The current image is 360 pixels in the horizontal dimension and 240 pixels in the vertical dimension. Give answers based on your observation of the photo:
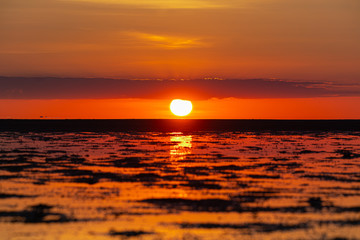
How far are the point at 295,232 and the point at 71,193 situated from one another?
10539 mm

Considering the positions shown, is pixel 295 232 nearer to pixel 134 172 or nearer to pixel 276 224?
pixel 276 224

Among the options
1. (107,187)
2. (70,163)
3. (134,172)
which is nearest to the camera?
(107,187)

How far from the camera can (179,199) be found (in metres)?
22.2

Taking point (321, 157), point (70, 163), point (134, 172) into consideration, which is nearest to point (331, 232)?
point (134, 172)

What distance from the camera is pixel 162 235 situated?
16.5m

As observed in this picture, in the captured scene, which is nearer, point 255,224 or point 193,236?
point 193,236

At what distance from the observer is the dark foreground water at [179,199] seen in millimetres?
17047

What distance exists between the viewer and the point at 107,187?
25.3m

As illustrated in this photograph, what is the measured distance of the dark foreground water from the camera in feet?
55.9

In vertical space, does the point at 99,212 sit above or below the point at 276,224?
above

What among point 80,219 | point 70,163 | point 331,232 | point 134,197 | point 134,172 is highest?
point 70,163

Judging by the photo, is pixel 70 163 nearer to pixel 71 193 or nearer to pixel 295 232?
pixel 71 193

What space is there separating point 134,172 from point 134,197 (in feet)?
27.3

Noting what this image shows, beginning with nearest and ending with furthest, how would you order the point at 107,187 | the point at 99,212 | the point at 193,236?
the point at 193,236 < the point at 99,212 < the point at 107,187
